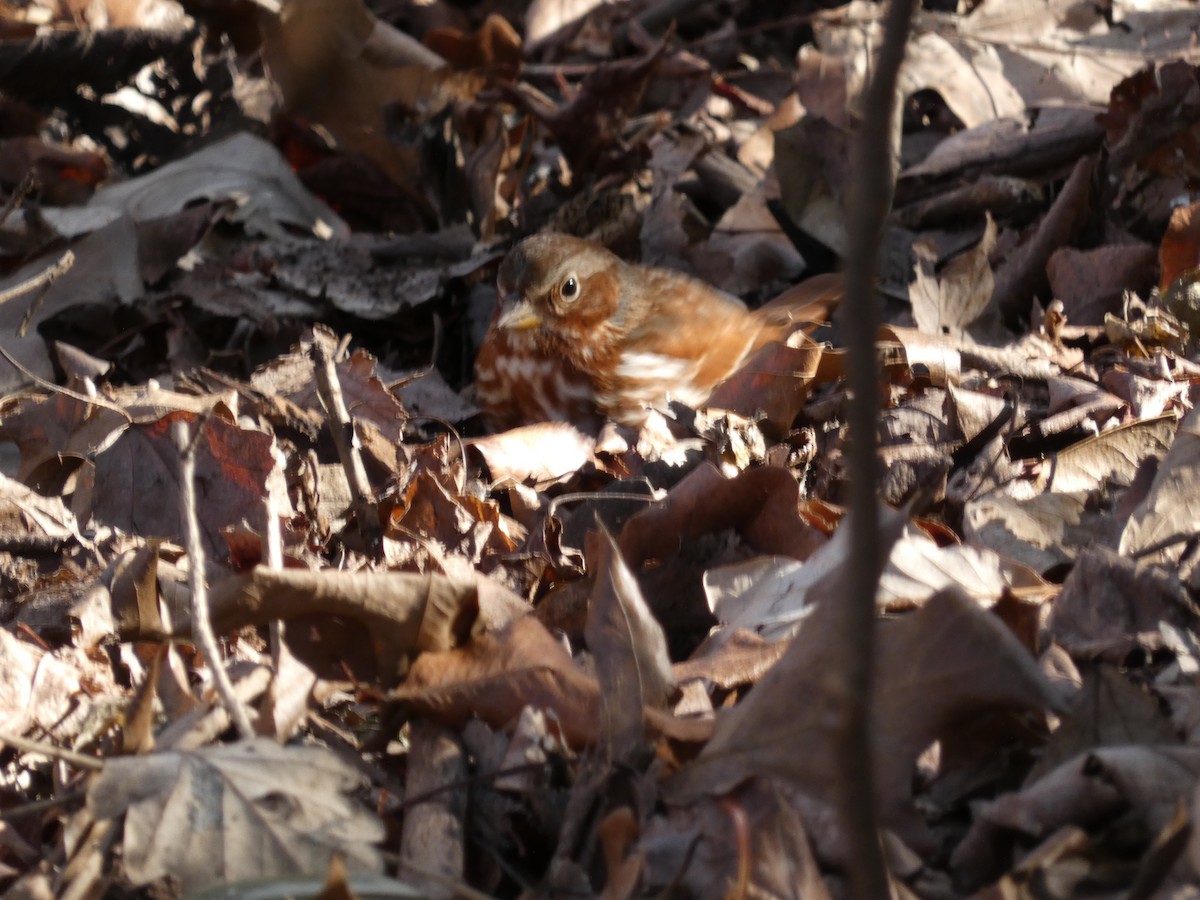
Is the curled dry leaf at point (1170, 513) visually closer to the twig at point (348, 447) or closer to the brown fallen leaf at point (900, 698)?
the brown fallen leaf at point (900, 698)

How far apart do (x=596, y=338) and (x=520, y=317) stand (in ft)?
1.31

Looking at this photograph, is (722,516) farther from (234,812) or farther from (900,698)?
(234,812)

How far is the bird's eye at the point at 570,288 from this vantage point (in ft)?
15.4

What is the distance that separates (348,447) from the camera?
304 cm

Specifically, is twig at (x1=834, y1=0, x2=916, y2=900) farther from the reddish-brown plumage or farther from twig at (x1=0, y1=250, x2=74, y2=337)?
twig at (x1=0, y1=250, x2=74, y2=337)

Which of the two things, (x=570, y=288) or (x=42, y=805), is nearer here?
(x=42, y=805)

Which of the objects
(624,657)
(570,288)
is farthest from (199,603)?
(570,288)

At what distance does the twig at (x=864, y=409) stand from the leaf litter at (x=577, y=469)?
0.57 meters

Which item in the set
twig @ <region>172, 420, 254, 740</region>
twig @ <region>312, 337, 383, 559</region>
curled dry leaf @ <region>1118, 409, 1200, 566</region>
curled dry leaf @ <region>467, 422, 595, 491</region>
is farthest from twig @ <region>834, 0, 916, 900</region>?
curled dry leaf @ <region>467, 422, 595, 491</region>

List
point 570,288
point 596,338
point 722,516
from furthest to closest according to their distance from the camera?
point 596,338, point 570,288, point 722,516

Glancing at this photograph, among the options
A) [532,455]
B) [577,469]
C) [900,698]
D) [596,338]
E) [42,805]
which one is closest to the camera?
[900,698]

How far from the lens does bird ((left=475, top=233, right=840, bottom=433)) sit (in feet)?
15.1

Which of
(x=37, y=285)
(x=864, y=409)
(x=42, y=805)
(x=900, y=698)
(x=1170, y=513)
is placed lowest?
(x=37, y=285)

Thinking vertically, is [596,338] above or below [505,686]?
below
